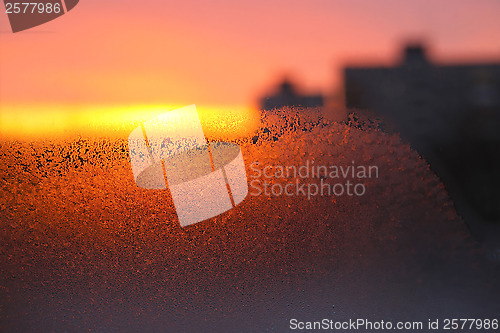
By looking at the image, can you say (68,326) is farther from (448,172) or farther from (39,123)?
(448,172)

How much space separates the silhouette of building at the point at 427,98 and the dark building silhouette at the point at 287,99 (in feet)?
0.42

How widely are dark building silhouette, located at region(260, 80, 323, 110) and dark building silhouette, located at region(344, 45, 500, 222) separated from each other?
0.42 ft

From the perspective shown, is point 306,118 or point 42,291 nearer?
point 306,118

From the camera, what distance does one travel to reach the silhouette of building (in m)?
1.48

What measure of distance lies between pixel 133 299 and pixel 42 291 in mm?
382

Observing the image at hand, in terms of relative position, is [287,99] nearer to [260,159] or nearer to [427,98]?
[260,159]

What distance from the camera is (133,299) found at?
1.62 m

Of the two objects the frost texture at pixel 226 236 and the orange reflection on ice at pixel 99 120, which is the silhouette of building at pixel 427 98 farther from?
the orange reflection on ice at pixel 99 120

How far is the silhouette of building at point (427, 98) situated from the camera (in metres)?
1.48

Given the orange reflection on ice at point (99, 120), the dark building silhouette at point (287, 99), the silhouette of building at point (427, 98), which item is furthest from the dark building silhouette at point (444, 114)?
the orange reflection on ice at point (99, 120)

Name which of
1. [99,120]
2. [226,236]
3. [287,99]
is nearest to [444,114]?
[287,99]

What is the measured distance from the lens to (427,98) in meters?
1.50

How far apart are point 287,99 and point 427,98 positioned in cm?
52

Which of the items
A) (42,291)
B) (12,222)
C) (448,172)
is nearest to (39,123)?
(12,222)
